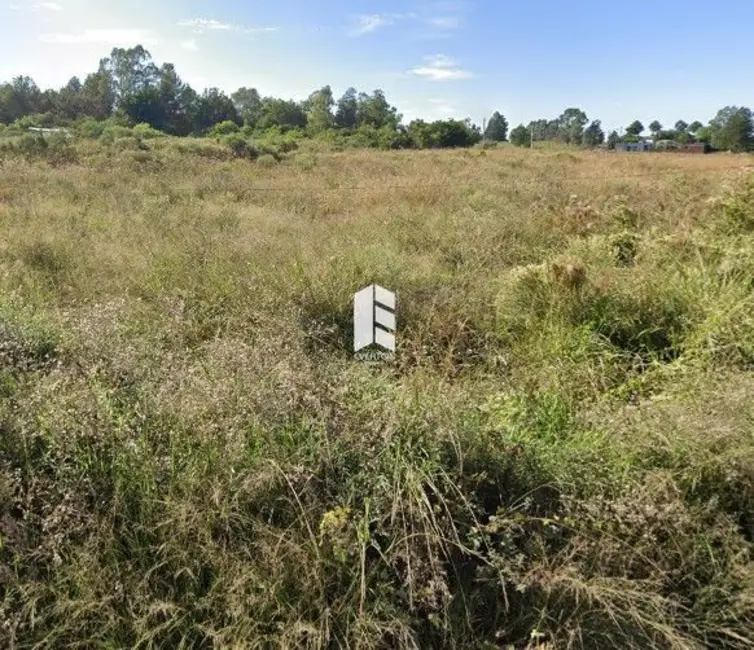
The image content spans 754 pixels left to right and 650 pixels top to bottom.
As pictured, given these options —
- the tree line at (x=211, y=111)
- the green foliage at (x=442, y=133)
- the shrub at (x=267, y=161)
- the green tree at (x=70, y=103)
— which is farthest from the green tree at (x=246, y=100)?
the shrub at (x=267, y=161)

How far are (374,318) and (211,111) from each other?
60.4m

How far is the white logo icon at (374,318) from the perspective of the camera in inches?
129

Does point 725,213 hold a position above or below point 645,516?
above

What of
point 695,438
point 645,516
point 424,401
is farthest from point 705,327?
point 424,401

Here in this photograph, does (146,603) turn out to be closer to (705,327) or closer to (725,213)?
(705,327)

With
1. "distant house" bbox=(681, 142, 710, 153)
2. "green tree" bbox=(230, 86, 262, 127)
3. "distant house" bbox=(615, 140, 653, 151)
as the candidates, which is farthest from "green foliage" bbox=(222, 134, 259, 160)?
"green tree" bbox=(230, 86, 262, 127)

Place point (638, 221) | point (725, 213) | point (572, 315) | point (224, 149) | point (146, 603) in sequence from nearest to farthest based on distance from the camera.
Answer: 1. point (146, 603)
2. point (572, 315)
3. point (725, 213)
4. point (638, 221)
5. point (224, 149)

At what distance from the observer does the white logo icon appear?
327cm

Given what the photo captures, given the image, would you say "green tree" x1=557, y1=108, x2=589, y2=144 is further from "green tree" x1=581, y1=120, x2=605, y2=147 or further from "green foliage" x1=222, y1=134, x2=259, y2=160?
"green foliage" x1=222, y1=134, x2=259, y2=160

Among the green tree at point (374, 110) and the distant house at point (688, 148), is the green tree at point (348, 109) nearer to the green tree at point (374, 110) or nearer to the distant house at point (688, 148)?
the green tree at point (374, 110)

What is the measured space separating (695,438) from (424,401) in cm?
109

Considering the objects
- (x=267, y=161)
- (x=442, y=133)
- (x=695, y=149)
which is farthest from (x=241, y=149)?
(x=695, y=149)

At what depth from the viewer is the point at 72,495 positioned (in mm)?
1672

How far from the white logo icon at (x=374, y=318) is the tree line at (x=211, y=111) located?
3394 cm
